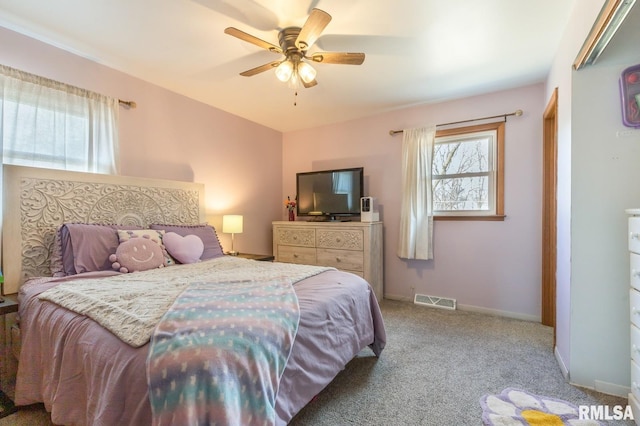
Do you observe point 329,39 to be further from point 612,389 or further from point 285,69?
point 612,389

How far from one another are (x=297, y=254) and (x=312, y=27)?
274 cm

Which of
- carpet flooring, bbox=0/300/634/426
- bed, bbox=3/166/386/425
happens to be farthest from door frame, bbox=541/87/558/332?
bed, bbox=3/166/386/425

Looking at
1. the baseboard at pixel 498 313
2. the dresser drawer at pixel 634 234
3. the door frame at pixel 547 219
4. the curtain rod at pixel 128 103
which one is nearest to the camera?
the dresser drawer at pixel 634 234

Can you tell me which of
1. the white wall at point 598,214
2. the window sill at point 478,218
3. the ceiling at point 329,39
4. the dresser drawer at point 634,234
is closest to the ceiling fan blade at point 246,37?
the ceiling at point 329,39

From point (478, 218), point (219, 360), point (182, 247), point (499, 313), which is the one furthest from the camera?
point (478, 218)

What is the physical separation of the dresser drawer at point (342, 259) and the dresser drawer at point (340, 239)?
6 centimetres

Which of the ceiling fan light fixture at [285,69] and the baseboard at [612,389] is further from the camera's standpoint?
the ceiling fan light fixture at [285,69]

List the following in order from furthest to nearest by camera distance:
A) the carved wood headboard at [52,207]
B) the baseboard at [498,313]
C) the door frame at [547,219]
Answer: the baseboard at [498,313], the door frame at [547,219], the carved wood headboard at [52,207]

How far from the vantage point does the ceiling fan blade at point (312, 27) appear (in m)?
1.62

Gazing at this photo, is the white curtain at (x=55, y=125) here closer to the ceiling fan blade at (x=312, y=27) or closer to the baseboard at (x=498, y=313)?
the ceiling fan blade at (x=312, y=27)

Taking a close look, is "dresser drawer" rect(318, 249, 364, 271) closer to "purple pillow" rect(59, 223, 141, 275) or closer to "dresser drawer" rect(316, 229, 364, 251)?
"dresser drawer" rect(316, 229, 364, 251)

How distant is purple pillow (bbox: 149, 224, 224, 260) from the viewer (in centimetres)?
272

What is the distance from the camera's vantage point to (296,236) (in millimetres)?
3910

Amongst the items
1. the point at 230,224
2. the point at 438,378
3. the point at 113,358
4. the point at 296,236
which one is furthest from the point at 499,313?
the point at 113,358
